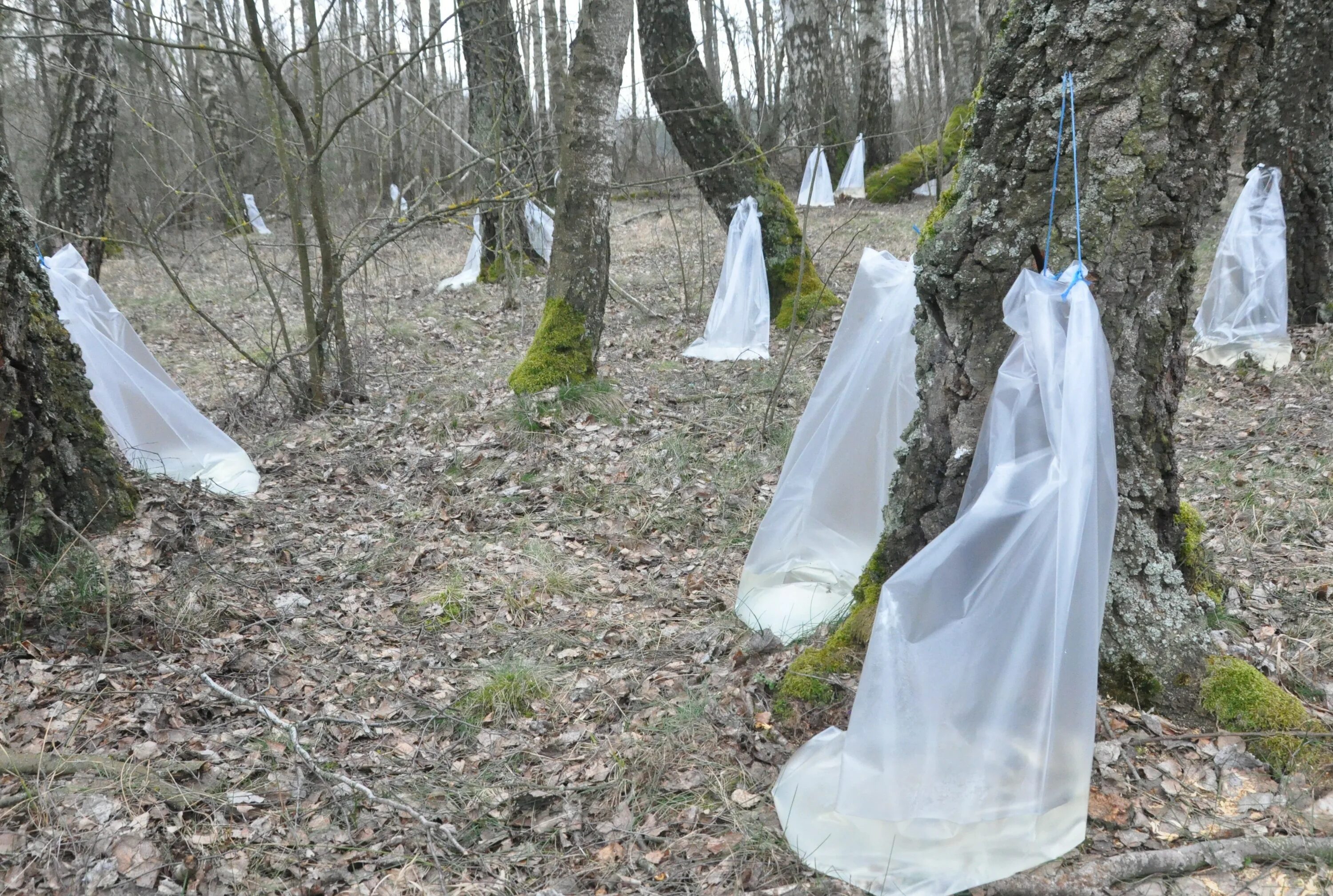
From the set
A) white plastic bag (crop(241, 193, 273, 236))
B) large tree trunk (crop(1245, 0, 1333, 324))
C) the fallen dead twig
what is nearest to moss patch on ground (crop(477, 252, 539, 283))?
white plastic bag (crop(241, 193, 273, 236))

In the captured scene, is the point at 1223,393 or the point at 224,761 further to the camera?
the point at 1223,393

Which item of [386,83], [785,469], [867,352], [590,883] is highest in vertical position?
[386,83]

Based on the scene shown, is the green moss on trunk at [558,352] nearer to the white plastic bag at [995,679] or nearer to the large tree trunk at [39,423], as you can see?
the large tree trunk at [39,423]

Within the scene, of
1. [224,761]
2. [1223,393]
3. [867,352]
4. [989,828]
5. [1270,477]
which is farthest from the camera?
[1223,393]

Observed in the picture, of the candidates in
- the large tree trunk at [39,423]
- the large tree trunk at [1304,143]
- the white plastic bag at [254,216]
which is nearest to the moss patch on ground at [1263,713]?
the large tree trunk at [39,423]

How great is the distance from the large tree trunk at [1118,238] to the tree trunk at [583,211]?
3111mm

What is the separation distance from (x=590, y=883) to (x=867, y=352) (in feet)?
5.73

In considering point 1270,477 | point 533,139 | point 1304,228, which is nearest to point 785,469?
point 1270,477

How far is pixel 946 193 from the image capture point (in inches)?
92.7

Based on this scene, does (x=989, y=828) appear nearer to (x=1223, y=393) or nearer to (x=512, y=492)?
(x=512, y=492)

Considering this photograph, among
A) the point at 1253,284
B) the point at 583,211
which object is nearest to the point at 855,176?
the point at 1253,284

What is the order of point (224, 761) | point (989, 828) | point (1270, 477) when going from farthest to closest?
point (1270, 477)
point (224, 761)
point (989, 828)

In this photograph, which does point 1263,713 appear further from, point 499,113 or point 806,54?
point 806,54

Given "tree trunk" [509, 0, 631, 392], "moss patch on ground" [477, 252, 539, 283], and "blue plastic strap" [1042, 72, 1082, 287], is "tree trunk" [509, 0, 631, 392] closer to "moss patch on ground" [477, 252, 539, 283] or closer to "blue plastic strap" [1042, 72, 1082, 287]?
"moss patch on ground" [477, 252, 539, 283]
